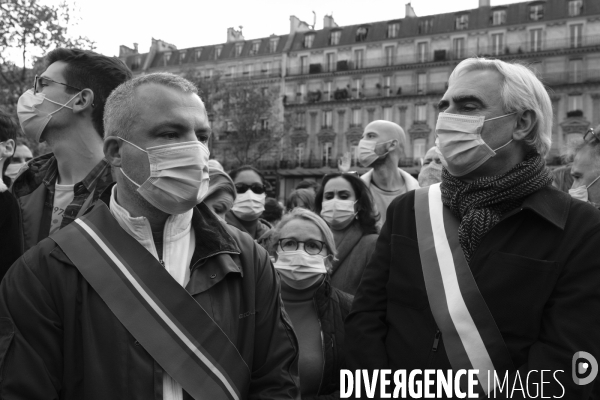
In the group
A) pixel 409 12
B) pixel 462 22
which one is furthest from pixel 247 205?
pixel 409 12

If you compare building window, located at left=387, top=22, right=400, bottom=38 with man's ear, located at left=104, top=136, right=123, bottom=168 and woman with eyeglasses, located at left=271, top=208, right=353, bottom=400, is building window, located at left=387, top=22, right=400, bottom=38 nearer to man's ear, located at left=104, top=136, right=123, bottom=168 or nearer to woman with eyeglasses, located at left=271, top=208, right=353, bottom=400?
woman with eyeglasses, located at left=271, top=208, right=353, bottom=400

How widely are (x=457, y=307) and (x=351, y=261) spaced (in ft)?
6.94

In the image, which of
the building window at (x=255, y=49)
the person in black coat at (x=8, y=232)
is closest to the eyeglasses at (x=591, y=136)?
the person in black coat at (x=8, y=232)

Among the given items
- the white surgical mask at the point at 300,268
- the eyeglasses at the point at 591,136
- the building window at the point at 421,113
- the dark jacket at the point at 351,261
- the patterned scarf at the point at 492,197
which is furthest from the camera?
the building window at the point at 421,113

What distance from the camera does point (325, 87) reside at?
58594mm

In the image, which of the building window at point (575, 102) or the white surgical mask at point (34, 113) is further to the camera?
the building window at point (575, 102)

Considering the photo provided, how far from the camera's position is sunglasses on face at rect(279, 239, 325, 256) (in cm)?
423

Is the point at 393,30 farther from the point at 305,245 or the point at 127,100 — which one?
the point at 127,100

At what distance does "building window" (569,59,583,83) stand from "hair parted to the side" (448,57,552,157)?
51.0 m

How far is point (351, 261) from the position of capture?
484cm

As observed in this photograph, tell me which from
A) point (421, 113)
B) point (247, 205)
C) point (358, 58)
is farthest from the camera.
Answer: point (358, 58)

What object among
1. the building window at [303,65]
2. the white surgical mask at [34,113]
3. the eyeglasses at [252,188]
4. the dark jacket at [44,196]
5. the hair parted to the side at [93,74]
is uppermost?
the building window at [303,65]

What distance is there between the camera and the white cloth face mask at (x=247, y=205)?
636cm

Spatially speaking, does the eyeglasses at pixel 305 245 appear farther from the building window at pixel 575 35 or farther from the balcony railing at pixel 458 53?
the building window at pixel 575 35
